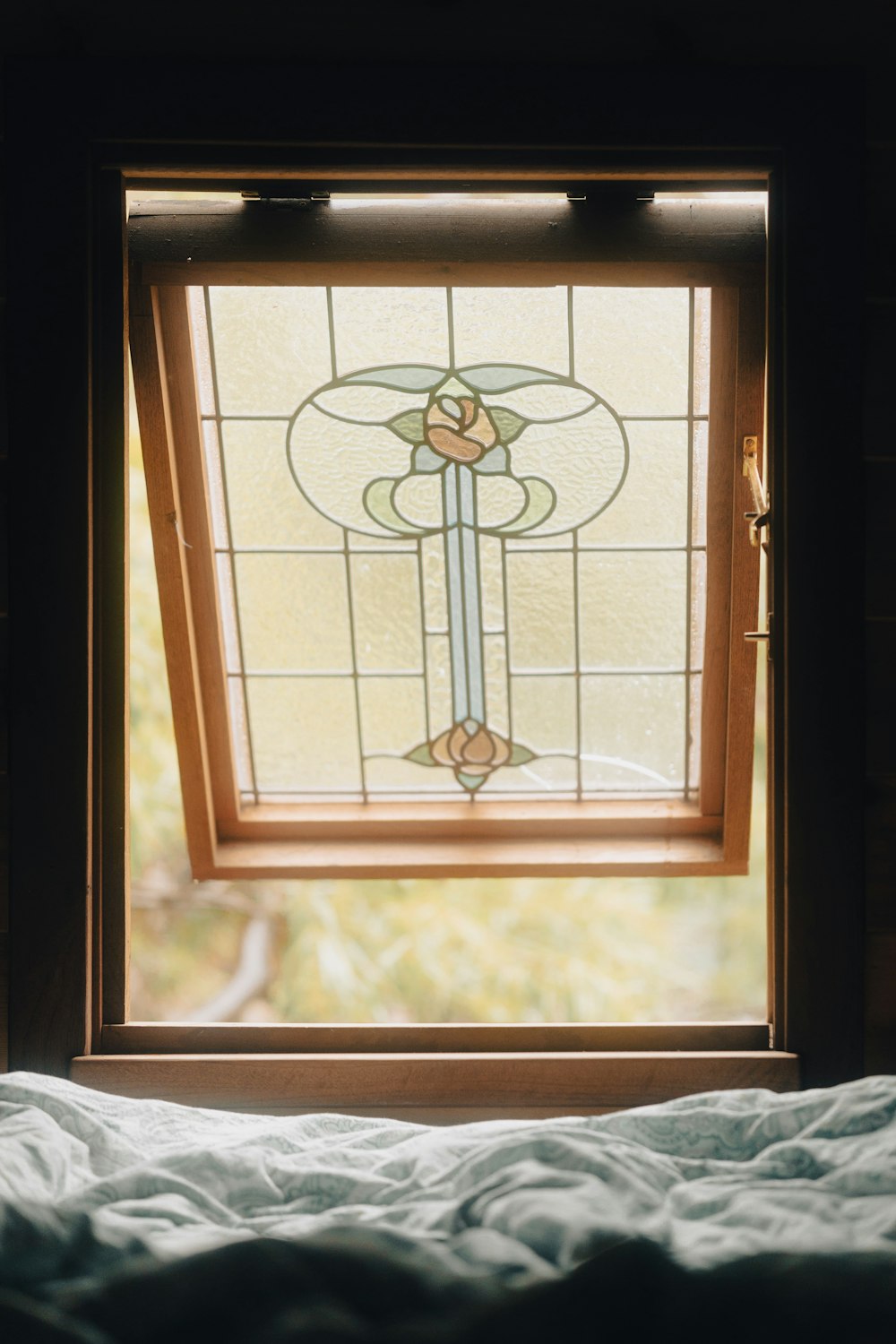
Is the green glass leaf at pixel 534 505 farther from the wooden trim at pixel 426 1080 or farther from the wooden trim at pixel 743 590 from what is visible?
the wooden trim at pixel 426 1080

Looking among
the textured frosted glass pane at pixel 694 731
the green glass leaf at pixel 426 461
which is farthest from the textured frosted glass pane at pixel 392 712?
the textured frosted glass pane at pixel 694 731

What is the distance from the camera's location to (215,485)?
6.22 feet

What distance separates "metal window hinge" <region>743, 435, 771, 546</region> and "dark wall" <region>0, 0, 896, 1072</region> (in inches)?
7.6

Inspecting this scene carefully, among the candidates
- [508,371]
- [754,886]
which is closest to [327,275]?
[508,371]

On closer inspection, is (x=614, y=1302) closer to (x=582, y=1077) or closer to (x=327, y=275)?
(x=582, y=1077)

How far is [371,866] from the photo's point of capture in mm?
2158

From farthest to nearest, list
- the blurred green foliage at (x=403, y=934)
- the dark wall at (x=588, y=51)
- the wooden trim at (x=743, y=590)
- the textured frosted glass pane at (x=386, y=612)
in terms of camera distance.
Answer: the blurred green foliage at (x=403, y=934) < the textured frosted glass pane at (x=386, y=612) < the wooden trim at (x=743, y=590) < the dark wall at (x=588, y=51)

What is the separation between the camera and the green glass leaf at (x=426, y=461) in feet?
6.07

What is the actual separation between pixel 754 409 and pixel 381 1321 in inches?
57.6

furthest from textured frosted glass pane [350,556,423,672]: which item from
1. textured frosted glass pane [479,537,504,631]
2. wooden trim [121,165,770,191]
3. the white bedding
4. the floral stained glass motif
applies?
the white bedding

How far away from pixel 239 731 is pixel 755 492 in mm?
1144

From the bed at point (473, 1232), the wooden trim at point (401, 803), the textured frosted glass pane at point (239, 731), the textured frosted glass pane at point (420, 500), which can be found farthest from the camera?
the textured frosted glass pane at point (239, 731)

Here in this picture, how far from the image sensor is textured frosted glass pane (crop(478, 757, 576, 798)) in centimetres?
213

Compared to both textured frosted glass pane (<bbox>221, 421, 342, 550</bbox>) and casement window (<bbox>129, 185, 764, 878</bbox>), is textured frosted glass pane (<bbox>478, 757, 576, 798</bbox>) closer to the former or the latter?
casement window (<bbox>129, 185, 764, 878</bbox>)
